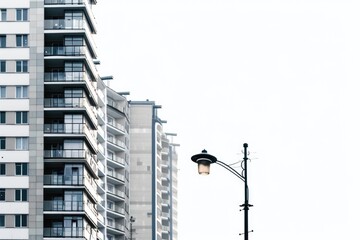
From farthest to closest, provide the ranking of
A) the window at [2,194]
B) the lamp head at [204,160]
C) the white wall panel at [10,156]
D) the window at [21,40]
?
the window at [21,40] → the white wall panel at [10,156] → the window at [2,194] → the lamp head at [204,160]

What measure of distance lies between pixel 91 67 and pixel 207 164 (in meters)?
98.6

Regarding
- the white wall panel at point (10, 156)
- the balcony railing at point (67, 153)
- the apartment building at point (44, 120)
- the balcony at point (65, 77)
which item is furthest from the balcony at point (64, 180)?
the balcony at point (65, 77)

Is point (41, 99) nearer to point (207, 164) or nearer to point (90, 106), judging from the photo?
point (90, 106)

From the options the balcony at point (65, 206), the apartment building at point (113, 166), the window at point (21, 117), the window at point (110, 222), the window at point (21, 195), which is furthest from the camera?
the window at point (110, 222)

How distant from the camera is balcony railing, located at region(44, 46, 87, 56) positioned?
135 meters

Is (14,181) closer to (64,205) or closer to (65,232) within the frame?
(64,205)

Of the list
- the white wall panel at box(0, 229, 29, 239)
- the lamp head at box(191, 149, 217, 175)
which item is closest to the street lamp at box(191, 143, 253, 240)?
the lamp head at box(191, 149, 217, 175)

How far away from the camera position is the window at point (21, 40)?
439ft

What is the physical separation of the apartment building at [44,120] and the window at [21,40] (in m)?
0.10

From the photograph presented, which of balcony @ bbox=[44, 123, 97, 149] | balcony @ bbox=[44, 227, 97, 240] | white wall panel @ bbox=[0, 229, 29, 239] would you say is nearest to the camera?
white wall panel @ bbox=[0, 229, 29, 239]

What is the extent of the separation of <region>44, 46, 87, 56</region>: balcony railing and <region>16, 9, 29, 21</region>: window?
12.5 ft

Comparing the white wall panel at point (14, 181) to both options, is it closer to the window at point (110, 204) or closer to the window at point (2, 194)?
the window at point (2, 194)

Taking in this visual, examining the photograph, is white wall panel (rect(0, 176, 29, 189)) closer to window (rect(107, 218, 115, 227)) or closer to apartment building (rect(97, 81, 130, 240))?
apartment building (rect(97, 81, 130, 240))

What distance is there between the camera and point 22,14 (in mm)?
134125
